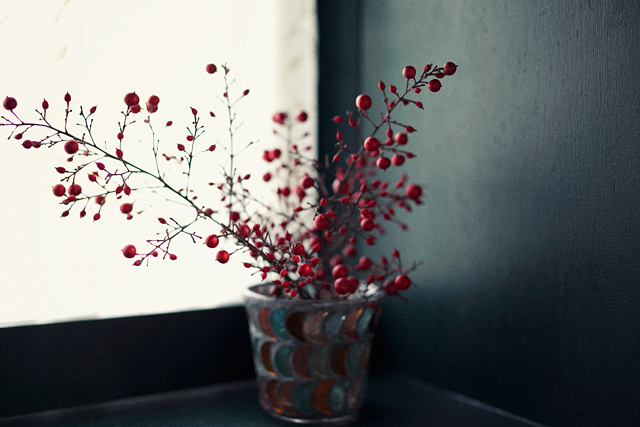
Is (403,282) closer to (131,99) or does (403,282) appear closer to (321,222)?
(321,222)

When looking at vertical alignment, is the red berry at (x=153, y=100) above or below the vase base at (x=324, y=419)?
above

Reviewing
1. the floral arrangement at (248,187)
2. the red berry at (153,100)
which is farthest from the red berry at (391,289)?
the red berry at (153,100)

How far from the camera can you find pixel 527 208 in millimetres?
917

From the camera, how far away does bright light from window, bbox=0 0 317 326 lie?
0.95 meters

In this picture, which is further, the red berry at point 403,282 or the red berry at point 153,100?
the red berry at point 403,282

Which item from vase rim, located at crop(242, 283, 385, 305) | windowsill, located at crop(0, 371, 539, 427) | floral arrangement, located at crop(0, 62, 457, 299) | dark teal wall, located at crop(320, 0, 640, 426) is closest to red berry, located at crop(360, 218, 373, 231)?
floral arrangement, located at crop(0, 62, 457, 299)

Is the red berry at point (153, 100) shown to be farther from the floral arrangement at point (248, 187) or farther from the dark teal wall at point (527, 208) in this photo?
the dark teal wall at point (527, 208)

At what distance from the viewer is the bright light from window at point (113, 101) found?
3.10 ft

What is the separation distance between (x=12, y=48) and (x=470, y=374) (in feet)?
3.33

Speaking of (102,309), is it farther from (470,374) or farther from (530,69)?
(530,69)

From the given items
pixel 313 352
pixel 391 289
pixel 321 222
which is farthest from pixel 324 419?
pixel 321 222

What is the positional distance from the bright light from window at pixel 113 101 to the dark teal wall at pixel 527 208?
0.33m

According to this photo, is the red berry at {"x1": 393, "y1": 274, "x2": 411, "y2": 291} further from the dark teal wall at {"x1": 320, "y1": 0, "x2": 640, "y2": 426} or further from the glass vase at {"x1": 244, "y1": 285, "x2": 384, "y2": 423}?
the dark teal wall at {"x1": 320, "y1": 0, "x2": 640, "y2": 426}

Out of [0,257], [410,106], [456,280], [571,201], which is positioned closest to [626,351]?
[571,201]
